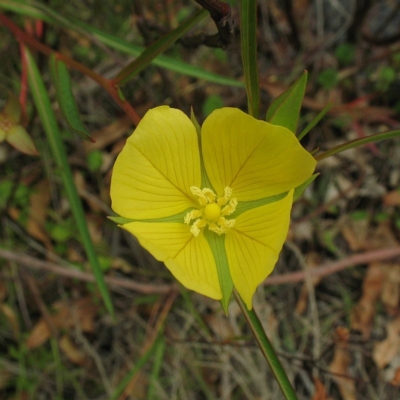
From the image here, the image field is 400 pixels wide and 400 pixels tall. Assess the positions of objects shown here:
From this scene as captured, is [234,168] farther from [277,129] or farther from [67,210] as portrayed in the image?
[67,210]

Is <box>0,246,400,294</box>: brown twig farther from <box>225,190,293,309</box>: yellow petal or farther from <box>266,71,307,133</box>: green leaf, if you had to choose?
<box>266,71,307,133</box>: green leaf

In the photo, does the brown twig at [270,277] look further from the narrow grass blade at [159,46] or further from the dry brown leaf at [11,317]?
the narrow grass blade at [159,46]

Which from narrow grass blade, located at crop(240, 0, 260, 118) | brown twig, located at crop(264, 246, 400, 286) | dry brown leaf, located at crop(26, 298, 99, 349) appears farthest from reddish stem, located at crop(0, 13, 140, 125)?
dry brown leaf, located at crop(26, 298, 99, 349)

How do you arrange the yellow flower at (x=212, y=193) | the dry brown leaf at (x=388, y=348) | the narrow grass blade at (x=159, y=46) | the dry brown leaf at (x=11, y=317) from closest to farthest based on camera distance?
the yellow flower at (x=212, y=193)
the narrow grass blade at (x=159, y=46)
the dry brown leaf at (x=388, y=348)
the dry brown leaf at (x=11, y=317)

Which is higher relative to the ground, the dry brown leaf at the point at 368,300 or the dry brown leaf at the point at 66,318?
the dry brown leaf at the point at 368,300

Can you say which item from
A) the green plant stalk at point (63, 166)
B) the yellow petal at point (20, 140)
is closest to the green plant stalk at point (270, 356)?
the green plant stalk at point (63, 166)

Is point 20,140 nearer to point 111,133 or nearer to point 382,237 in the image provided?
point 111,133
